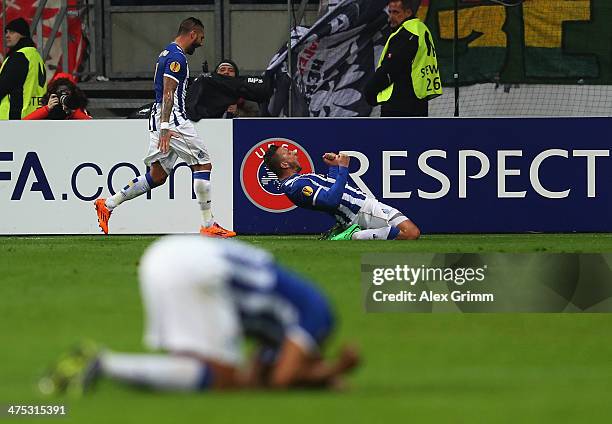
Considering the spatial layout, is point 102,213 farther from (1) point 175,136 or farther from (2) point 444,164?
(2) point 444,164

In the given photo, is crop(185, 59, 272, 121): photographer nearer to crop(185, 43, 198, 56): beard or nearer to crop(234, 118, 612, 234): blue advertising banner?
crop(234, 118, 612, 234): blue advertising banner

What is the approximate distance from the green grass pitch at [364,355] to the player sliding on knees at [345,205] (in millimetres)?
1841

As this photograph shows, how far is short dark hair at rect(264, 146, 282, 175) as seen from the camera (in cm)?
1644

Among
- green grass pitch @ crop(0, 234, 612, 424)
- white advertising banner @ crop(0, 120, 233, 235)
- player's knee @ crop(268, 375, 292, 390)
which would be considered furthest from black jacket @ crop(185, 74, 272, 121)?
player's knee @ crop(268, 375, 292, 390)

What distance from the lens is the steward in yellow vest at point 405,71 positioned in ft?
58.4

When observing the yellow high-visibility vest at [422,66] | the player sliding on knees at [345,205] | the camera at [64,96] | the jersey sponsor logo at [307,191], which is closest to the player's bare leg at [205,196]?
the player sliding on knees at [345,205]

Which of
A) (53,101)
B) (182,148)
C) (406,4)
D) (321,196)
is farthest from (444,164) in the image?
(53,101)

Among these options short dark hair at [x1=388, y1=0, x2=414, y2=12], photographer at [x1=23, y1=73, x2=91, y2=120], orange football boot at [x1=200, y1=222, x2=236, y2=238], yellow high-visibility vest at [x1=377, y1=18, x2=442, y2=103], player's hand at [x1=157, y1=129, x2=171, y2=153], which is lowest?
orange football boot at [x1=200, y1=222, x2=236, y2=238]

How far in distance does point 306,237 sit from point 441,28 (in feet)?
12.6

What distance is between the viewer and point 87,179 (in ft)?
57.5

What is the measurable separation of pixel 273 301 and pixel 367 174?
11145 millimetres

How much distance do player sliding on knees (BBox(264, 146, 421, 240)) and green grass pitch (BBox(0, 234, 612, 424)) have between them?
72.5 inches

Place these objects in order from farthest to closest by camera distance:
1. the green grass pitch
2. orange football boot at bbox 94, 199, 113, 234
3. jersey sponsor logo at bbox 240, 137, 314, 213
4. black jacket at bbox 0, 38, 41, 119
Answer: black jacket at bbox 0, 38, 41, 119 < jersey sponsor logo at bbox 240, 137, 314, 213 < orange football boot at bbox 94, 199, 113, 234 < the green grass pitch

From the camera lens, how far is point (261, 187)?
17.4 m
